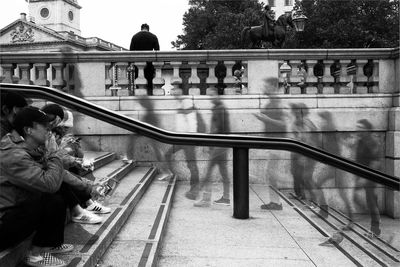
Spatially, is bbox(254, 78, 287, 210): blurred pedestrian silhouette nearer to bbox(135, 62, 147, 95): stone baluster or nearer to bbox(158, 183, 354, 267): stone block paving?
bbox(158, 183, 354, 267): stone block paving

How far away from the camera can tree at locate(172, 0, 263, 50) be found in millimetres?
36219

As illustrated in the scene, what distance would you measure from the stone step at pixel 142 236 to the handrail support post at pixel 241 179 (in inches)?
34.7

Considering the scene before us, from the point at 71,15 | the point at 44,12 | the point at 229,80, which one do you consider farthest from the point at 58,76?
the point at 71,15

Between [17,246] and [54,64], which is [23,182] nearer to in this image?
[17,246]

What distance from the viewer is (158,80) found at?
736 centimetres

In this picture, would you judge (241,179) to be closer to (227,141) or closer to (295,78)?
(227,141)

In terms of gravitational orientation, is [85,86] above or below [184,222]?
above

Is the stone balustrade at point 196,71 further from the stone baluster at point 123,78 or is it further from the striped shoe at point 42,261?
the striped shoe at point 42,261

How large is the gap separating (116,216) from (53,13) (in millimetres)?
91769

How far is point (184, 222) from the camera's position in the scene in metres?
4.79

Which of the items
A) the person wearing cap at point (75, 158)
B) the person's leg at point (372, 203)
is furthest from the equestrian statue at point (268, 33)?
the person wearing cap at point (75, 158)

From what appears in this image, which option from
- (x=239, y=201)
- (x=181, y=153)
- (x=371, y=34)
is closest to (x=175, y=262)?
(x=239, y=201)

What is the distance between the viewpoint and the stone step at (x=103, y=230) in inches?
116

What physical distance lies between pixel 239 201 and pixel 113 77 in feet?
12.8
